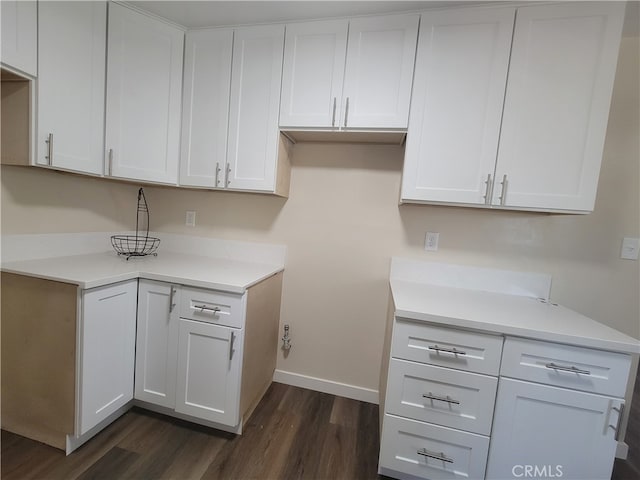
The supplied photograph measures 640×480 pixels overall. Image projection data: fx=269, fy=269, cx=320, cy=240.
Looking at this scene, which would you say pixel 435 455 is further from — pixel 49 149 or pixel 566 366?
pixel 49 149

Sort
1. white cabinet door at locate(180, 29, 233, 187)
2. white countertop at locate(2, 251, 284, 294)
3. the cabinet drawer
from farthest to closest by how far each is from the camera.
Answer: white cabinet door at locate(180, 29, 233, 187), the cabinet drawer, white countertop at locate(2, 251, 284, 294)

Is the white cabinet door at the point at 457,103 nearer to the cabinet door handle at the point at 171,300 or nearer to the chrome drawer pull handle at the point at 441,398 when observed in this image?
the chrome drawer pull handle at the point at 441,398

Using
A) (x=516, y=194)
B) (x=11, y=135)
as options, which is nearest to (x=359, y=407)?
(x=516, y=194)

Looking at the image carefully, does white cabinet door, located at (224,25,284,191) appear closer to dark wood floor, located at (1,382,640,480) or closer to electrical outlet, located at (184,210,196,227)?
electrical outlet, located at (184,210,196,227)

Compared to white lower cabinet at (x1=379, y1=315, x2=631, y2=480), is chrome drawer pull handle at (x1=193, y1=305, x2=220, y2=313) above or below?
above

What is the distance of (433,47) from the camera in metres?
1.39

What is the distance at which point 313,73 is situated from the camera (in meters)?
1.53

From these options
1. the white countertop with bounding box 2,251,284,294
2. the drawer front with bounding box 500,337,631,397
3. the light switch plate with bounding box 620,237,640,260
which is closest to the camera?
the drawer front with bounding box 500,337,631,397

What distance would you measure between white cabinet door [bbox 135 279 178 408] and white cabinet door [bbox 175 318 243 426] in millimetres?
56

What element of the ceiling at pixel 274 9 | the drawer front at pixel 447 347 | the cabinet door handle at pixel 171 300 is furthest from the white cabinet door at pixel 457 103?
the cabinet door handle at pixel 171 300

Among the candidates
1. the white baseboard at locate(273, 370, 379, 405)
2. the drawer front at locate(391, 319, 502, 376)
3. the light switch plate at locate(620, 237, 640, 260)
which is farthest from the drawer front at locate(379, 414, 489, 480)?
the light switch plate at locate(620, 237, 640, 260)

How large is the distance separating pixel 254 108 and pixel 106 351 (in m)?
1.54

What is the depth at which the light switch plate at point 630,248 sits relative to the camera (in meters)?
1.49

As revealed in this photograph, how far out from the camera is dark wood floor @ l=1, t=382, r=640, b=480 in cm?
126
